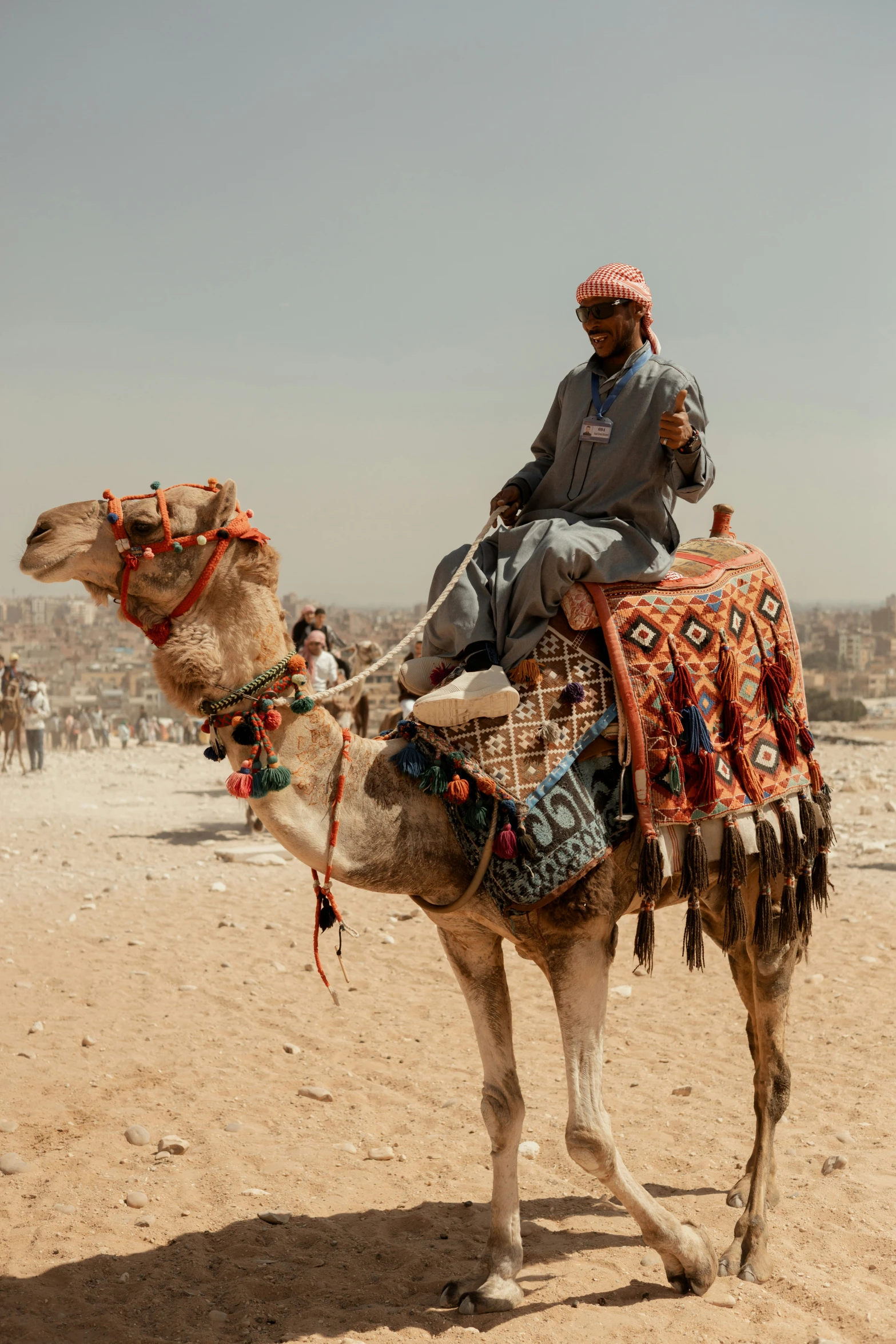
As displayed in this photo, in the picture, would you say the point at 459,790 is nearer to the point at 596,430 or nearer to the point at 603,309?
the point at 596,430

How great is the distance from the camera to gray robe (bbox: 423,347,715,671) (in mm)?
3584

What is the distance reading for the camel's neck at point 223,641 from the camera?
131 inches

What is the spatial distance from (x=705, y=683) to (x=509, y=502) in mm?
982

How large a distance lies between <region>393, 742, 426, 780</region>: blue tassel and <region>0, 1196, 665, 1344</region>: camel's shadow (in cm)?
190

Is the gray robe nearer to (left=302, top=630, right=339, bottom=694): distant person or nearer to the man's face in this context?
the man's face

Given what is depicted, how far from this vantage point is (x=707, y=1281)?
389 centimetres

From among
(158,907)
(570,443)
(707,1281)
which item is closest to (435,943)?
(158,907)

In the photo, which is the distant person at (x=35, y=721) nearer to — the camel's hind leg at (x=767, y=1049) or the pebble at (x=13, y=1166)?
the pebble at (x=13, y=1166)

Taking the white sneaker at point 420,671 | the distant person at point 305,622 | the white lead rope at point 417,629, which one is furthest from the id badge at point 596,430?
the distant person at point 305,622

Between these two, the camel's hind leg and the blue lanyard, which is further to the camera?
the camel's hind leg

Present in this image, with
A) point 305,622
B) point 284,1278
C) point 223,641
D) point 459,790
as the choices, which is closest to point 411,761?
point 459,790

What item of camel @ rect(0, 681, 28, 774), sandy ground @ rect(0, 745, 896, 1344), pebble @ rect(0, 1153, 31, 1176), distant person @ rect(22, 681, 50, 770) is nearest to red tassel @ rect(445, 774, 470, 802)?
sandy ground @ rect(0, 745, 896, 1344)

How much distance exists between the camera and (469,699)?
3.38 metres

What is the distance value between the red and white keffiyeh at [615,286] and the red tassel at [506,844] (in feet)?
6.13
